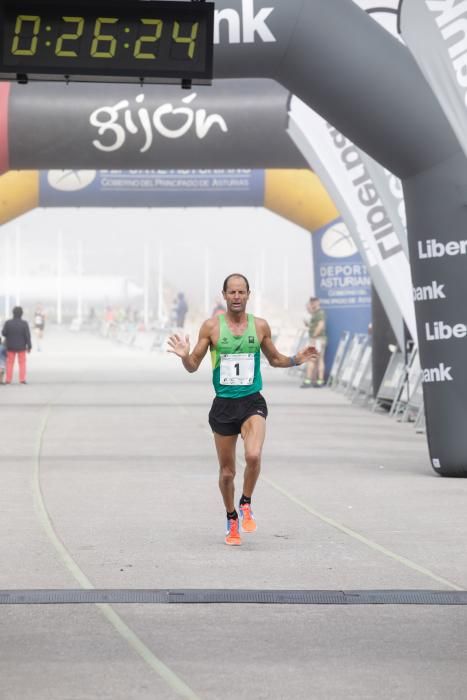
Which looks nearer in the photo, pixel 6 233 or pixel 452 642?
pixel 452 642

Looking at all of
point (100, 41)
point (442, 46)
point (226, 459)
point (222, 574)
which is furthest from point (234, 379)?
point (442, 46)

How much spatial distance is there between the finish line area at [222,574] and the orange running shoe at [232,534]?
2.5 inches

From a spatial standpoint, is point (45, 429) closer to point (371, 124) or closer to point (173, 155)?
point (173, 155)

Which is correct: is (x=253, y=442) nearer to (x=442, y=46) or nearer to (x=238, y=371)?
(x=238, y=371)

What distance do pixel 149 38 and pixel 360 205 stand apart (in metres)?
9.66

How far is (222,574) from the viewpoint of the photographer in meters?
8.37

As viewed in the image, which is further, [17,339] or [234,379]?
[17,339]

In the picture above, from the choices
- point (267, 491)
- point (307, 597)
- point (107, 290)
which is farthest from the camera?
point (107, 290)

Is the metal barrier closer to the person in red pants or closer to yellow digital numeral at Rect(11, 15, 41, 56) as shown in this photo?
the person in red pants

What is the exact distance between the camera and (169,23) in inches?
415

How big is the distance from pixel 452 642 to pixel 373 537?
3.43 metres

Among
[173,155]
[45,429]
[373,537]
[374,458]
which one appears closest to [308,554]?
[373,537]

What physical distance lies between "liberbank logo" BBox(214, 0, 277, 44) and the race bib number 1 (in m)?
4.50

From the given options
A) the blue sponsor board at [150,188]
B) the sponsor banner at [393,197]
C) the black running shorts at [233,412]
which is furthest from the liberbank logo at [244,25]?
the blue sponsor board at [150,188]
